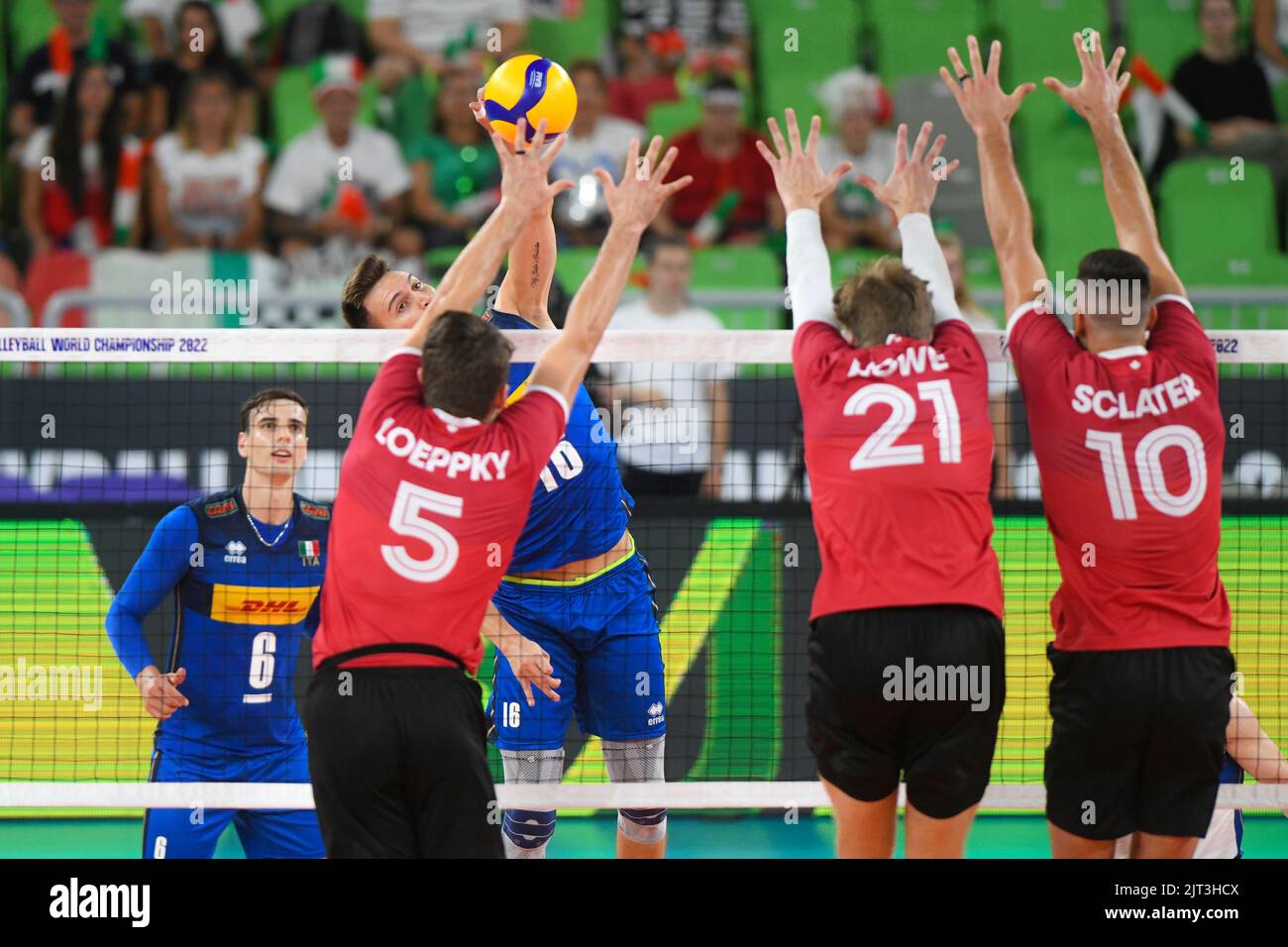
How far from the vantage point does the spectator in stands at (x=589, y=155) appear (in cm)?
1221

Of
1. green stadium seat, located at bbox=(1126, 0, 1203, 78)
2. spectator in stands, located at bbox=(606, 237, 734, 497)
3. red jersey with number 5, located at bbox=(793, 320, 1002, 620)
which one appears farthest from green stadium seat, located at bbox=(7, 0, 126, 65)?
red jersey with number 5, located at bbox=(793, 320, 1002, 620)

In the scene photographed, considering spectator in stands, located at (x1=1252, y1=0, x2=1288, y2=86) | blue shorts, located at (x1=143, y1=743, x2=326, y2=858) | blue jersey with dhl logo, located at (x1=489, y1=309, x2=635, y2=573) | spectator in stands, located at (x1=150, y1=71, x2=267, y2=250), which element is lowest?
blue shorts, located at (x1=143, y1=743, x2=326, y2=858)

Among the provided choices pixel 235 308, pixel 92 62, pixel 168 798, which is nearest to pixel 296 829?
pixel 168 798

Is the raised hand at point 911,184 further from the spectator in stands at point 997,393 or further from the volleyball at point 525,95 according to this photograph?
the spectator in stands at point 997,393

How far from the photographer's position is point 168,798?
20.1ft

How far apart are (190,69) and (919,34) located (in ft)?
22.1

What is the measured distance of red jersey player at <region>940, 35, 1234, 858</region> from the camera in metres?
5.15

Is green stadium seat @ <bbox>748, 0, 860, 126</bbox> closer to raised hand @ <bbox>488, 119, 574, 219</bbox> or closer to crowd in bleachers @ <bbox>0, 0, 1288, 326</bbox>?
crowd in bleachers @ <bbox>0, 0, 1288, 326</bbox>

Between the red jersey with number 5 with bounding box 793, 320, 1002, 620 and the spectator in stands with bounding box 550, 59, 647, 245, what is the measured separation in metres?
7.10

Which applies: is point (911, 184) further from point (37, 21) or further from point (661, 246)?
point (37, 21)

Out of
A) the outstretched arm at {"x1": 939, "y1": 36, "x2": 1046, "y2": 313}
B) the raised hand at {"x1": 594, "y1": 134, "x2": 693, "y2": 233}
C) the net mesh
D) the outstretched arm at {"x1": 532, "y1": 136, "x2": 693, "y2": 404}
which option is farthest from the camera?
the net mesh

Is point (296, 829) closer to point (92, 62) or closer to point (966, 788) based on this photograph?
point (966, 788)

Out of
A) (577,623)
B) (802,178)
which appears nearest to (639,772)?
(577,623)
